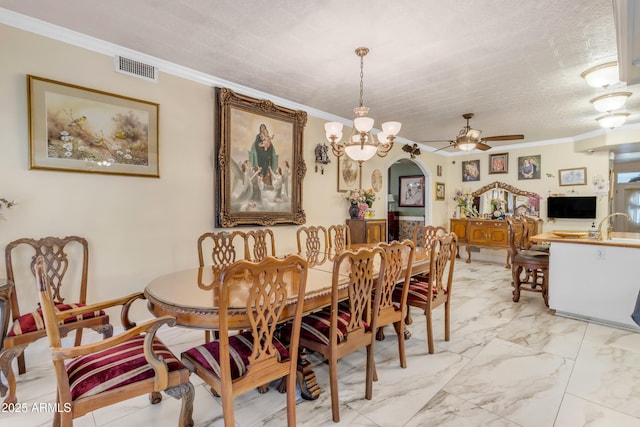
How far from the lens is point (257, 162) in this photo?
12.5 feet

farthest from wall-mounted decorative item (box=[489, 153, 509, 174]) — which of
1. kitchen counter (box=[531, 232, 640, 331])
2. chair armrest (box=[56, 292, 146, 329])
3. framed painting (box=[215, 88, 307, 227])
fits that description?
chair armrest (box=[56, 292, 146, 329])

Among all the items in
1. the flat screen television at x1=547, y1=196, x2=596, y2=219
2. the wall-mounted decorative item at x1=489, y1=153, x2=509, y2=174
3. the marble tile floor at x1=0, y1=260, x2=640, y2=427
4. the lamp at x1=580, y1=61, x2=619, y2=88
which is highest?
the lamp at x1=580, y1=61, x2=619, y2=88

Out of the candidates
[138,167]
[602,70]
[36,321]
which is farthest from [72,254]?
[602,70]

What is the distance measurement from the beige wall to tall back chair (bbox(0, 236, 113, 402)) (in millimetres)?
105

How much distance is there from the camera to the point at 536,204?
658cm

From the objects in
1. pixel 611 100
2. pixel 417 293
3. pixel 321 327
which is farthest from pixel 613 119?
pixel 321 327

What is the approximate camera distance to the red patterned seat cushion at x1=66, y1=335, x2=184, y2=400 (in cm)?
132

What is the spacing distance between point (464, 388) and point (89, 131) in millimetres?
3590

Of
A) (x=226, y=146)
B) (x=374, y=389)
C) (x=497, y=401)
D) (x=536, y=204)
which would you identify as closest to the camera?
(x=497, y=401)

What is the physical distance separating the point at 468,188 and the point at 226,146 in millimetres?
6240

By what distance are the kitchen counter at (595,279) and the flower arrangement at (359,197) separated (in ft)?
7.89

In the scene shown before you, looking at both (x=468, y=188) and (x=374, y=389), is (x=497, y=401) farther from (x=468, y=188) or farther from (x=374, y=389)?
(x=468, y=188)

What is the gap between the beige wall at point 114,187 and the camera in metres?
2.35

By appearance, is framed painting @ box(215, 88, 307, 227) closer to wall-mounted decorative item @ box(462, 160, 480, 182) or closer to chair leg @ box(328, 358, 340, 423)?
chair leg @ box(328, 358, 340, 423)
